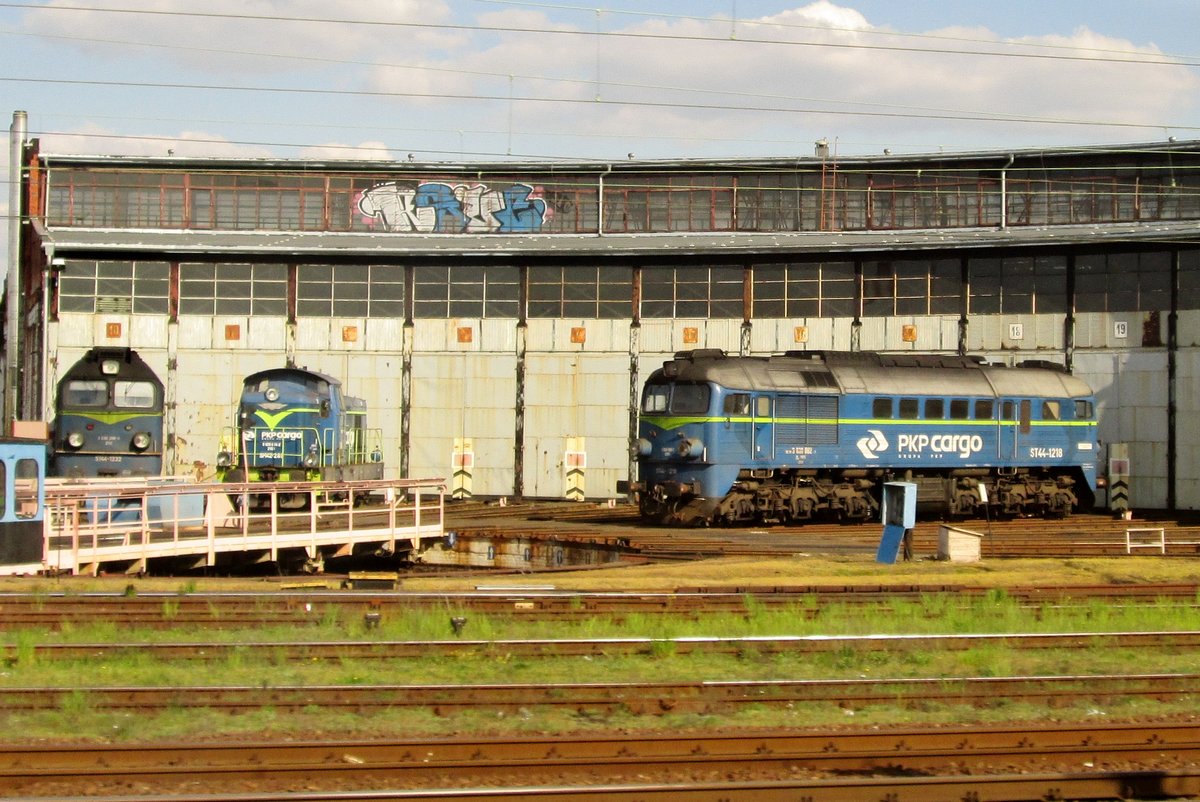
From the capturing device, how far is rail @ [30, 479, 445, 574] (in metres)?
22.5

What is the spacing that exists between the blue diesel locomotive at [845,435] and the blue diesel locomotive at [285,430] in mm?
8732

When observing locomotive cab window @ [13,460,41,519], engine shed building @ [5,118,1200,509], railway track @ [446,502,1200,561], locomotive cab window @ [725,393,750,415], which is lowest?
railway track @ [446,502,1200,561]

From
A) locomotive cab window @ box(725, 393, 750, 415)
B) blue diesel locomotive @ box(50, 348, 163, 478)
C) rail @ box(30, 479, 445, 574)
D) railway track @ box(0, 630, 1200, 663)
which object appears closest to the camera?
railway track @ box(0, 630, 1200, 663)

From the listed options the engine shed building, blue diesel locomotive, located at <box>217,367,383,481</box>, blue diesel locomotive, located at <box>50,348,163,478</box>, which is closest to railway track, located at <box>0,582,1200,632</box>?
blue diesel locomotive, located at <box>217,367,383,481</box>

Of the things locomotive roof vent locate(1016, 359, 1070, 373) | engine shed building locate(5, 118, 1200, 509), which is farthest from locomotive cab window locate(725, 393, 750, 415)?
engine shed building locate(5, 118, 1200, 509)

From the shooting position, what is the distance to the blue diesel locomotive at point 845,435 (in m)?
30.6

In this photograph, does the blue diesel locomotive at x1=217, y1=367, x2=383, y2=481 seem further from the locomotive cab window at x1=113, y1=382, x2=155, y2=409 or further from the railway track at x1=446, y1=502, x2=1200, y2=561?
the railway track at x1=446, y1=502, x2=1200, y2=561

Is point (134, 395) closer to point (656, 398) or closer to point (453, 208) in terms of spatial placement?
point (656, 398)

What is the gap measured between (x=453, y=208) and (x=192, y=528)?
68.2 feet

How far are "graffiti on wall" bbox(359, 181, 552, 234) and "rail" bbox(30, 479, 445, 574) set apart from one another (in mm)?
15185

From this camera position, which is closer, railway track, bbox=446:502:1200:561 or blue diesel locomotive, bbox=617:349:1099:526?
railway track, bbox=446:502:1200:561

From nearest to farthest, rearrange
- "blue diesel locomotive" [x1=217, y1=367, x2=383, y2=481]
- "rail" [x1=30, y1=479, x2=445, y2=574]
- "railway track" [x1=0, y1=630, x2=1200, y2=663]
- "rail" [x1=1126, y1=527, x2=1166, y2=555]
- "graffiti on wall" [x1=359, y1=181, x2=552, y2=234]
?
1. "railway track" [x1=0, y1=630, x2=1200, y2=663]
2. "rail" [x1=30, y1=479, x2=445, y2=574]
3. "rail" [x1=1126, y1=527, x2=1166, y2=555]
4. "blue diesel locomotive" [x1=217, y1=367, x2=383, y2=481]
5. "graffiti on wall" [x1=359, y1=181, x2=552, y2=234]

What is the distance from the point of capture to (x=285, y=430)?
34.0 metres

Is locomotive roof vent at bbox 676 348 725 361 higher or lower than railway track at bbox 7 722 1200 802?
higher
